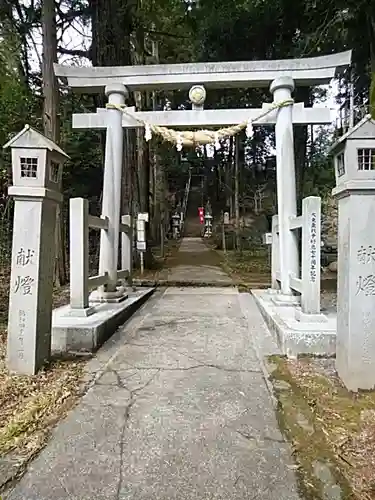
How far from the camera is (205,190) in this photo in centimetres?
2770

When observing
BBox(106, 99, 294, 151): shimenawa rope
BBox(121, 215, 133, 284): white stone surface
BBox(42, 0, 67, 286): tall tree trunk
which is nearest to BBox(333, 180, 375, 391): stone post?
BBox(106, 99, 294, 151): shimenawa rope

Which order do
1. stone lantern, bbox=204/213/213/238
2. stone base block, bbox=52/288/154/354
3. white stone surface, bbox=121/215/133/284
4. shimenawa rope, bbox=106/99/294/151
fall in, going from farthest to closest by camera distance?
1. stone lantern, bbox=204/213/213/238
2. white stone surface, bbox=121/215/133/284
3. shimenawa rope, bbox=106/99/294/151
4. stone base block, bbox=52/288/154/354

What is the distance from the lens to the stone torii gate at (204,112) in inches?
210

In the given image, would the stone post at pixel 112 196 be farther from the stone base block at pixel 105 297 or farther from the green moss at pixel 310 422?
the green moss at pixel 310 422

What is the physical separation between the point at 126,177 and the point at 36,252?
17.1 ft

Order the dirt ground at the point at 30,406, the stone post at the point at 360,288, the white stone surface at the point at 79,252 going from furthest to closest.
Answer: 1. the white stone surface at the point at 79,252
2. the stone post at the point at 360,288
3. the dirt ground at the point at 30,406

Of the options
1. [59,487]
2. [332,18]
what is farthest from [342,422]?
[332,18]

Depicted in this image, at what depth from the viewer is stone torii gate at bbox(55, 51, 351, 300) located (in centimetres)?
532

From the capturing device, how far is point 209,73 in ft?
18.2

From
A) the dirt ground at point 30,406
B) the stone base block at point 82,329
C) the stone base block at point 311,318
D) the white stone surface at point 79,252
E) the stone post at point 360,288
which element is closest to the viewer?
the dirt ground at point 30,406

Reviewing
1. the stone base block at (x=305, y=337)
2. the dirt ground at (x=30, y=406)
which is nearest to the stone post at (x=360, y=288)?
the stone base block at (x=305, y=337)

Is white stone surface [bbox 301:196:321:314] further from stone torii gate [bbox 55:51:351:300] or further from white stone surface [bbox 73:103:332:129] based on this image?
white stone surface [bbox 73:103:332:129]

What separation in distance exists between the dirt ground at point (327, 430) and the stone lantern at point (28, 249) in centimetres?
171

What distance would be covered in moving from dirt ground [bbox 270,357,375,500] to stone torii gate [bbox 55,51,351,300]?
2319 millimetres
